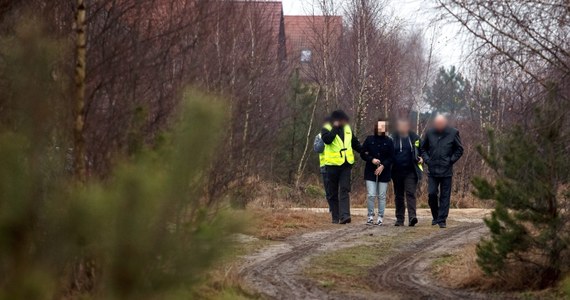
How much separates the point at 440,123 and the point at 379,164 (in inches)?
45.9

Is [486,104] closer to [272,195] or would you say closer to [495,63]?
[272,195]

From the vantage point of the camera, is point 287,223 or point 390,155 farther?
point 390,155

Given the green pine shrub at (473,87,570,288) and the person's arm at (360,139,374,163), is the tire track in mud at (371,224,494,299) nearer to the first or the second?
the green pine shrub at (473,87,570,288)

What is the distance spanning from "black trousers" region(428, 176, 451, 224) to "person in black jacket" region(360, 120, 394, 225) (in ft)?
2.53

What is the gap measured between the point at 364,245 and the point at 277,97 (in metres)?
6.61

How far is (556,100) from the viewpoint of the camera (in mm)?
7625

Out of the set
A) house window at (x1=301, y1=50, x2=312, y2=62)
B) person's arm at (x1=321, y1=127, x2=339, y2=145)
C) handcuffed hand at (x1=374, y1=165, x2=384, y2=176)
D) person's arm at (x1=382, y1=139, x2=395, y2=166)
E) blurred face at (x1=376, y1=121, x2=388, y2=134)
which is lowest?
handcuffed hand at (x1=374, y1=165, x2=384, y2=176)

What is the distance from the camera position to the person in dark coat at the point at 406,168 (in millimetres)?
14156

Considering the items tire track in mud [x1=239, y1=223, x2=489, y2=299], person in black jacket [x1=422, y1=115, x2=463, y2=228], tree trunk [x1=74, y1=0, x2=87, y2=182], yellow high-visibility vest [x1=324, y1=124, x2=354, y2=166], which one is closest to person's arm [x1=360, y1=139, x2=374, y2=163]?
yellow high-visibility vest [x1=324, y1=124, x2=354, y2=166]

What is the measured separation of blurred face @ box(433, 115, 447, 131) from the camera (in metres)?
13.7

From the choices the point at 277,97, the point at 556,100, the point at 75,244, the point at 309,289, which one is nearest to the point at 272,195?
the point at 277,97

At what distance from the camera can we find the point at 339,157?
Result: 14.1 metres

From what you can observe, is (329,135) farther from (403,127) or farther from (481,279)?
(481,279)

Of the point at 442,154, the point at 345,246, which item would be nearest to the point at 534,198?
the point at 345,246
